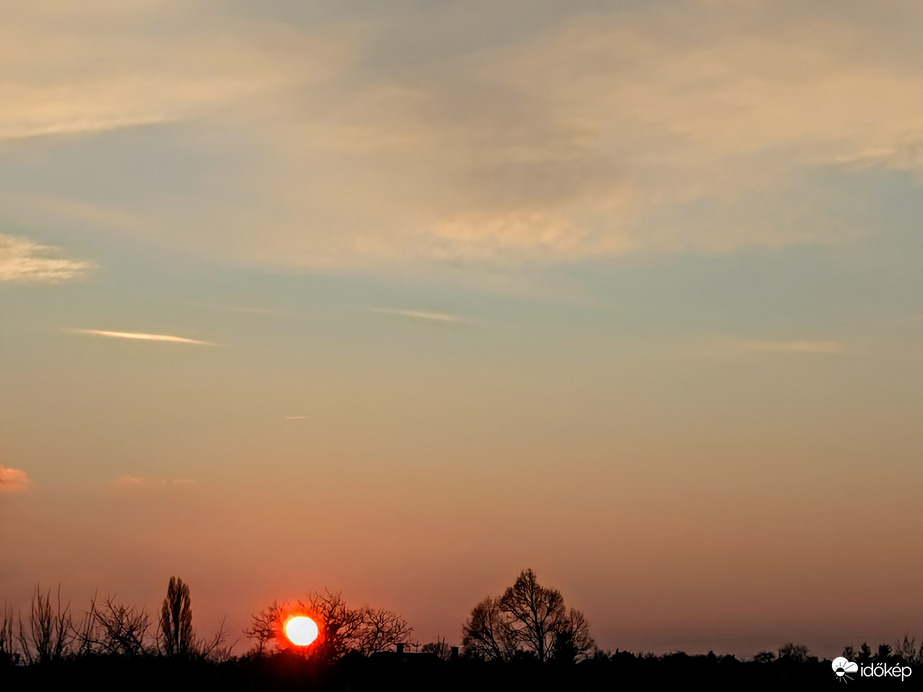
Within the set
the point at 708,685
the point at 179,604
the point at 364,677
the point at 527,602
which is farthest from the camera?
the point at 527,602

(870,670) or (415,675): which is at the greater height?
(415,675)

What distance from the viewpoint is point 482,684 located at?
6019 cm

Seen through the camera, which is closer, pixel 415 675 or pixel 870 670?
pixel 870 670

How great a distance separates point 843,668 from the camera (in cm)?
5919

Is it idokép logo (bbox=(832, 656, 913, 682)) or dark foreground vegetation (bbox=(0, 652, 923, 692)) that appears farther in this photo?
idokép logo (bbox=(832, 656, 913, 682))

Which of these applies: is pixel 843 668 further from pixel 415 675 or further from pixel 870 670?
pixel 415 675

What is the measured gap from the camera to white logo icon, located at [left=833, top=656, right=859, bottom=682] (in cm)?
5715

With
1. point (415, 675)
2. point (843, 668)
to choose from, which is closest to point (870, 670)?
point (843, 668)

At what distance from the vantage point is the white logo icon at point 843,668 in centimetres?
5715

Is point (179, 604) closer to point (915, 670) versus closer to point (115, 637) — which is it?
point (115, 637)

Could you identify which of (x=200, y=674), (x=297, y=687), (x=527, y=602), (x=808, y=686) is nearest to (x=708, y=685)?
(x=808, y=686)

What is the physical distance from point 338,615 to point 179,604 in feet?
42.4

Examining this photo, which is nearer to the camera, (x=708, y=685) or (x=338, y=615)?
(x=708, y=685)

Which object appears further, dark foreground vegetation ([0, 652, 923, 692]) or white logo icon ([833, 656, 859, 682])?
white logo icon ([833, 656, 859, 682])
